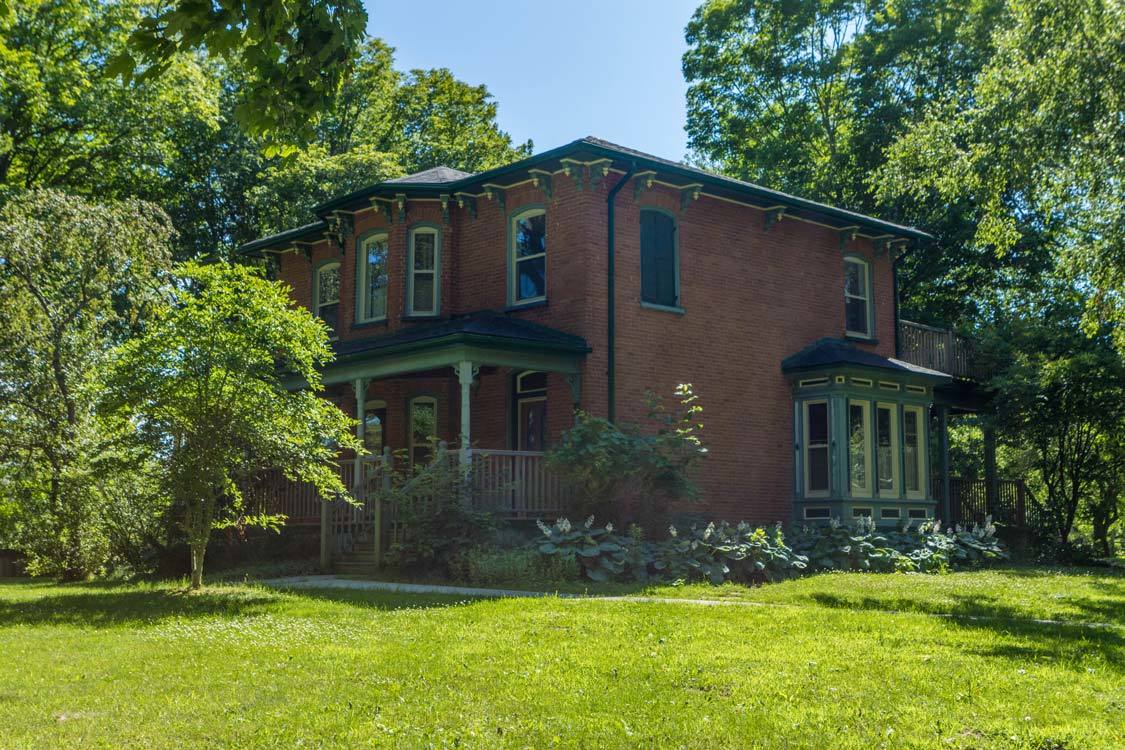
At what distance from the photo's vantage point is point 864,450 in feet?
71.5

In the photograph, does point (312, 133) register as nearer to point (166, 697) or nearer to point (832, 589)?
point (166, 697)

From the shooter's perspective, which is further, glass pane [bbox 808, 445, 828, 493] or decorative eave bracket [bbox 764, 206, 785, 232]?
decorative eave bracket [bbox 764, 206, 785, 232]

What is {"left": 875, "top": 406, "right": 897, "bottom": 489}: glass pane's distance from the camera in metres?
22.0

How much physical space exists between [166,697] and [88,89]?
27331 millimetres

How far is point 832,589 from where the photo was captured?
1413 cm

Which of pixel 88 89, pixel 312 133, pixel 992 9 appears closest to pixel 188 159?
pixel 88 89

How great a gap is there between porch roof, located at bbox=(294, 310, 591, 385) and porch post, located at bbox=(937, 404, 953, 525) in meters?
10.1

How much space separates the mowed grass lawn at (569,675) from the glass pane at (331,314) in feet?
41.0

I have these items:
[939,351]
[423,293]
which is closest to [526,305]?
[423,293]

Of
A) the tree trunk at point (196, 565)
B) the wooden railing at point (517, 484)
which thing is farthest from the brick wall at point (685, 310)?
the tree trunk at point (196, 565)

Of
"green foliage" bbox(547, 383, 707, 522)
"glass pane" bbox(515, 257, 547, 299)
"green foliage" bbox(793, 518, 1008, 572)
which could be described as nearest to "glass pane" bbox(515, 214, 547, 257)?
"glass pane" bbox(515, 257, 547, 299)

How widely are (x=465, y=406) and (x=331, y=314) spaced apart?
8.36 meters

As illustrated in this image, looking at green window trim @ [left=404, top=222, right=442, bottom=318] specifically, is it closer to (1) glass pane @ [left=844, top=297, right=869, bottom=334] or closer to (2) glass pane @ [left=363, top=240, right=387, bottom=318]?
(2) glass pane @ [left=363, top=240, right=387, bottom=318]

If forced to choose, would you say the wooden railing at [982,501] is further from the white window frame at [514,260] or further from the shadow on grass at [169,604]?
the shadow on grass at [169,604]
